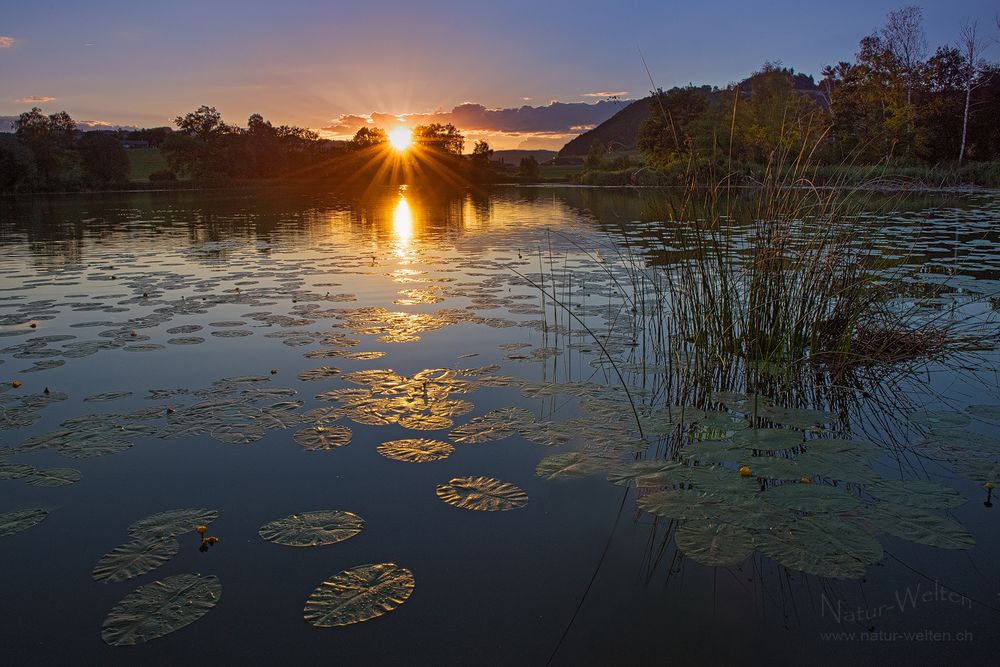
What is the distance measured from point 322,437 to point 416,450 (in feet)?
1.92

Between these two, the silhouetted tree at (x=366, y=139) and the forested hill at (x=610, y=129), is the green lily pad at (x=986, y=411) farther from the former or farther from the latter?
the forested hill at (x=610, y=129)

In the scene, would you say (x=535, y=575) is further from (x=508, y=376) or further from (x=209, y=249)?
(x=209, y=249)

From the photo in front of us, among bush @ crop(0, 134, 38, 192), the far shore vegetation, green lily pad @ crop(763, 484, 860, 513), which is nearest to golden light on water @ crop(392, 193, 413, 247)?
the far shore vegetation

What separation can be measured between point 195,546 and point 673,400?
285 centimetres

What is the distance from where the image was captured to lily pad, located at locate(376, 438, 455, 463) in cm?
324

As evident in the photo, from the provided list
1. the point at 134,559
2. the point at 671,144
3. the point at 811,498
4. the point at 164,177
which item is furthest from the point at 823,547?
the point at 164,177

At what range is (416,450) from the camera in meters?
3.31

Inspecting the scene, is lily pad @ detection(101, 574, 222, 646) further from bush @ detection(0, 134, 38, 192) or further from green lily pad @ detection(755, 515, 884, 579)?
bush @ detection(0, 134, 38, 192)

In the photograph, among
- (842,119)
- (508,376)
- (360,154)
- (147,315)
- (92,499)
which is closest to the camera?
(92,499)

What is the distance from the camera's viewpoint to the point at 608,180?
Result: 144ft

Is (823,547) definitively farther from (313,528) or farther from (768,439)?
(313,528)

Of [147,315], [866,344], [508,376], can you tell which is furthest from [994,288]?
[147,315]

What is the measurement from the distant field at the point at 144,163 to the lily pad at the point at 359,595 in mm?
67772

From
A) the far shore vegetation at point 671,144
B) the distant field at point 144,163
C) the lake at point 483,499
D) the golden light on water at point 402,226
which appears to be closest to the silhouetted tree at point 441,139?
the far shore vegetation at point 671,144
